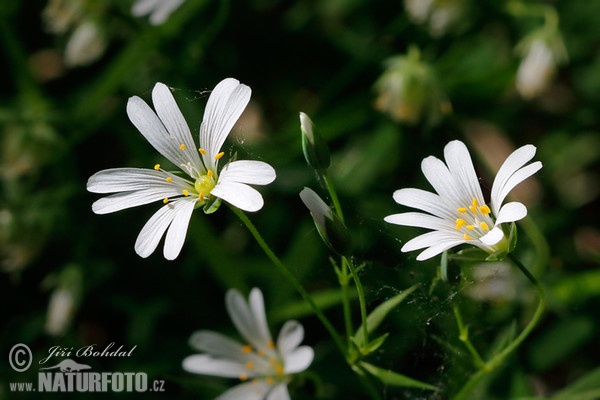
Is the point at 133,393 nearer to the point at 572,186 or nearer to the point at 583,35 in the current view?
the point at 572,186

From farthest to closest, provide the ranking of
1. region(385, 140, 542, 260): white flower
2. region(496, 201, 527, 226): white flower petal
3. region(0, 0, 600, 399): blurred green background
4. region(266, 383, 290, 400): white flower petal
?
region(0, 0, 600, 399): blurred green background → region(266, 383, 290, 400): white flower petal → region(385, 140, 542, 260): white flower → region(496, 201, 527, 226): white flower petal

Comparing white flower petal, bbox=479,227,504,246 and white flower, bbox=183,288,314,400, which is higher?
white flower petal, bbox=479,227,504,246

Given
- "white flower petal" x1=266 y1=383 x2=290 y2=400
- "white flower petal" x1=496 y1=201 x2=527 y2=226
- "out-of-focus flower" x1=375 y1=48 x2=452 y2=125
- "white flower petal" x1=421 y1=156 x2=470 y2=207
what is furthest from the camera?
"out-of-focus flower" x1=375 y1=48 x2=452 y2=125

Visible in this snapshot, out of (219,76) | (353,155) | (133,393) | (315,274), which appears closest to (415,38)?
(353,155)

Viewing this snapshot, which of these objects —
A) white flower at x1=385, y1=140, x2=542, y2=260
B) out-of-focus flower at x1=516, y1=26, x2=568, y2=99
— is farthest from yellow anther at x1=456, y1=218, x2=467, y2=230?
out-of-focus flower at x1=516, y1=26, x2=568, y2=99

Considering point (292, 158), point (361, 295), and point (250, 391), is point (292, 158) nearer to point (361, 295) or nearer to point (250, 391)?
point (250, 391)

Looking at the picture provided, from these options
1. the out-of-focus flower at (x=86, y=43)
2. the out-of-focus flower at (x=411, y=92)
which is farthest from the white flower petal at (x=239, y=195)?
the out-of-focus flower at (x=86, y=43)

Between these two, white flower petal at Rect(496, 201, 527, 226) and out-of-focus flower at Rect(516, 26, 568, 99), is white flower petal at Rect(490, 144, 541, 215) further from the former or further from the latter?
out-of-focus flower at Rect(516, 26, 568, 99)
